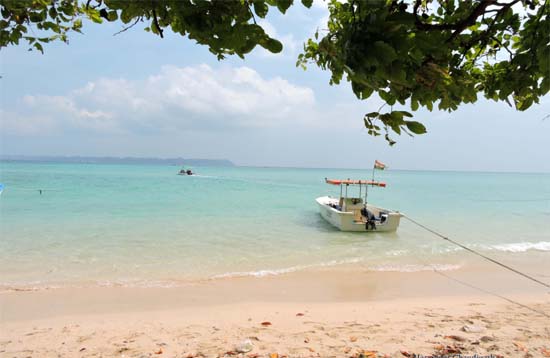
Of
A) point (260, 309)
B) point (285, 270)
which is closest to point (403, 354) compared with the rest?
point (260, 309)

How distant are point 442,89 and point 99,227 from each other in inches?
590

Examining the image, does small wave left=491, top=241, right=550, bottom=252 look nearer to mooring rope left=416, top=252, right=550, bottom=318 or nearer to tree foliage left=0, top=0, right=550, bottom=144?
mooring rope left=416, top=252, right=550, bottom=318

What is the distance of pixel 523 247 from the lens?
39.2 feet

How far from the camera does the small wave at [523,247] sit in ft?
38.1

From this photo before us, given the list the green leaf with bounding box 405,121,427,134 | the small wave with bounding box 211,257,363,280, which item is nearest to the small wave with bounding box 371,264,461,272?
the small wave with bounding box 211,257,363,280

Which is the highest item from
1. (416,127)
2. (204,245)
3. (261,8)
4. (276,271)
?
(261,8)

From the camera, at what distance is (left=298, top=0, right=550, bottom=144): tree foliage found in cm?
108

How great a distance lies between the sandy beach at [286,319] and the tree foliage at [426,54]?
3.17 meters

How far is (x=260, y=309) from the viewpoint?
5773 mm

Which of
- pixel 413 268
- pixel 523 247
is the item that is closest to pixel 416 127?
pixel 413 268

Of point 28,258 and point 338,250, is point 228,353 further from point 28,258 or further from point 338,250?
point 28,258

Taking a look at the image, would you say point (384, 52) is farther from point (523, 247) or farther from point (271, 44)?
point (523, 247)

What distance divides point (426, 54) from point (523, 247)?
46.1ft

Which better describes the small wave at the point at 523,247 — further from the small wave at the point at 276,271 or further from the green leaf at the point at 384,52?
the green leaf at the point at 384,52
